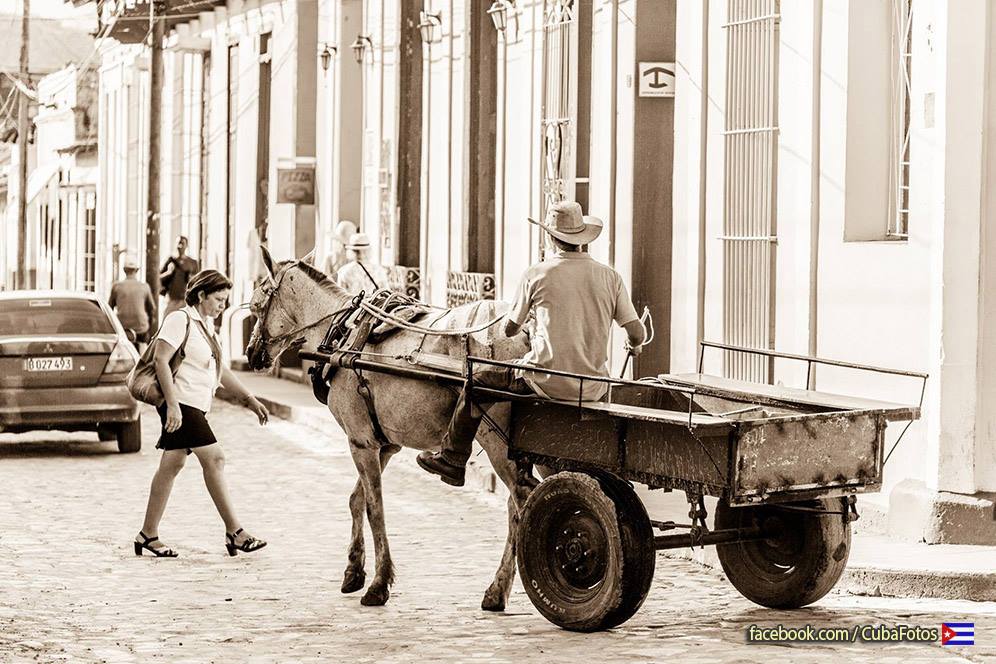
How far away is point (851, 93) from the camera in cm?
1145

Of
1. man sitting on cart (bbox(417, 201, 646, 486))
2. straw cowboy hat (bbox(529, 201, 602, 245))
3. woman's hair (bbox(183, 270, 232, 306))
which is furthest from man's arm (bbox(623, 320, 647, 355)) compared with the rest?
woman's hair (bbox(183, 270, 232, 306))

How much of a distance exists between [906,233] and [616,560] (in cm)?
455

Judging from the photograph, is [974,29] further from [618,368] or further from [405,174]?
[405,174]

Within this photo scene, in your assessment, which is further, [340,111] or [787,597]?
[340,111]

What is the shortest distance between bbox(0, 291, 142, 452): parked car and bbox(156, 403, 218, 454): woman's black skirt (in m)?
5.47

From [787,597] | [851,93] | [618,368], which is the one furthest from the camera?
[618,368]

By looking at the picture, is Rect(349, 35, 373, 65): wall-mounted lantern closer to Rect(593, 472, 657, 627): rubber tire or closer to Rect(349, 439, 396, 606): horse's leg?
Rect(349, 439, 396, 606): horse's leg

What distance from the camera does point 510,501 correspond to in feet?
29.4

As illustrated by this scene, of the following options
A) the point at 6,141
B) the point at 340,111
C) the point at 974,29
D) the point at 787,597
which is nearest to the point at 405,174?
the point at 340,111

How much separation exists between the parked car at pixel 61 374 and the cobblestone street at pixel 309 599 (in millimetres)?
1834

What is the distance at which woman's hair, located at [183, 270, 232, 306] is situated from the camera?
10.7 m

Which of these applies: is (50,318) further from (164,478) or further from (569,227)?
(569,227)

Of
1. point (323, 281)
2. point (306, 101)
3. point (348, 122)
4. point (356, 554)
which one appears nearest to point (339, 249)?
point (348, 122)

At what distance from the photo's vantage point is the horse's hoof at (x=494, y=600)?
28.7ft
